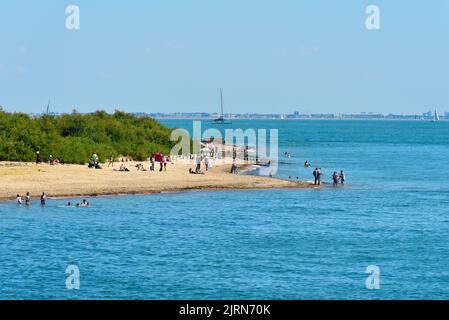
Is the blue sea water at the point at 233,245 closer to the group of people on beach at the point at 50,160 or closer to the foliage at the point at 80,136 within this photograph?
the group of people on beach at the point at 50,160

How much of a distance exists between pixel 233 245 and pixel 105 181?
24.1m

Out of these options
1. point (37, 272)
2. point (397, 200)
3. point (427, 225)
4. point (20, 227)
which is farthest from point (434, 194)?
point (37, 272)

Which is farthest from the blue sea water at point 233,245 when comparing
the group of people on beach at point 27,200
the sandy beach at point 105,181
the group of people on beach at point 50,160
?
the group of people on beach at point 50,160

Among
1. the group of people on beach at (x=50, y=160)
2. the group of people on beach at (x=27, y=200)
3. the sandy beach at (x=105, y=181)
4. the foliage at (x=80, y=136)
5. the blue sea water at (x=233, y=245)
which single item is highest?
the foliage at (x=80, y=136)

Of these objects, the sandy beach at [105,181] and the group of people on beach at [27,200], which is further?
the sandy beach at [105,181]

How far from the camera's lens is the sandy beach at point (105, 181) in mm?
64312

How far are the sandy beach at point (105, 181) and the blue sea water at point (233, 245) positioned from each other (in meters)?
2.23

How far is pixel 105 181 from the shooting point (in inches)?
2726

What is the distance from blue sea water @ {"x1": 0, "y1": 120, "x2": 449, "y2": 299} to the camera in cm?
3756
